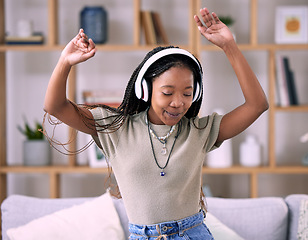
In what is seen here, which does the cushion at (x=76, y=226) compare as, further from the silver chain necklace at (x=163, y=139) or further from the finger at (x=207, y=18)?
the finger at (x=207, y=18)

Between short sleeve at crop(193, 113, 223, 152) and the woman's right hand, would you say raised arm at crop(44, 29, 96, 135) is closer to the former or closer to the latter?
the woman's right hand

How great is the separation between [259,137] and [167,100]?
213 cm

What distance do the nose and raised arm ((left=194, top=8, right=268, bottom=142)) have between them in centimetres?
16

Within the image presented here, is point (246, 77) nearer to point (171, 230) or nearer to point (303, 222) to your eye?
point (171, 230)

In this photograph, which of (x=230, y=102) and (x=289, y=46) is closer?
(x=289, y=46)

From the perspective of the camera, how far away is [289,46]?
9.45ft

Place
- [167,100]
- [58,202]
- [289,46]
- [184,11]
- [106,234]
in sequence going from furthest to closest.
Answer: [184,11]
[289,46]
[58,202]
[106,234]
[167,100]

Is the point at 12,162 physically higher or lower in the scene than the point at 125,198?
lower

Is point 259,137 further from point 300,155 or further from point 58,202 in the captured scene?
point 58,202

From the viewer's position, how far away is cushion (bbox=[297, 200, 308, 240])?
195cm

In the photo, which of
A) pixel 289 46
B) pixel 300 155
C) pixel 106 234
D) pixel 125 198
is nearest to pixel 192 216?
pixel 125 198

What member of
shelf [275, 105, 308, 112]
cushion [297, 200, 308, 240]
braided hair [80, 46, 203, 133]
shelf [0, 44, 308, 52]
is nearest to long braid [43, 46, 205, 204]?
braided hair [80, 46, 203, 133]

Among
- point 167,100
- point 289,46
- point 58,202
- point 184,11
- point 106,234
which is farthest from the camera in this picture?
point 184,11

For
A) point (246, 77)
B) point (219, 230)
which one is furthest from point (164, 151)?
point (219, 230)
